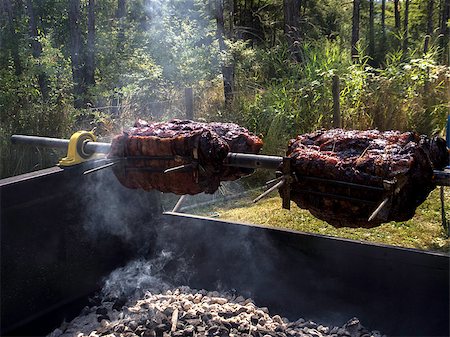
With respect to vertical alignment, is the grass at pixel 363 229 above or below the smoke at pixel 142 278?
below

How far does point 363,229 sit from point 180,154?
10.4ft

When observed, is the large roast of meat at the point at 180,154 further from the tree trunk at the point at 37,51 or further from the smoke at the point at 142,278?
the tree trunk at the point at 37,51

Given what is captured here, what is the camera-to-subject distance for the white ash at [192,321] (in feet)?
Answer: 8.58

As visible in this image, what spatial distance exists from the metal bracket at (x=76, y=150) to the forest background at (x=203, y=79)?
4024mm

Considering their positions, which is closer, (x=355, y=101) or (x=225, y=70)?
(x=355, y=101)

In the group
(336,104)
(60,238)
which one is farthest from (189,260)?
(336,104)

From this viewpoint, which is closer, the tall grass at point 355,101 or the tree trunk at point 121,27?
the tall grass at point 355,101

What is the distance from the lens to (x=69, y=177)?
283 cm

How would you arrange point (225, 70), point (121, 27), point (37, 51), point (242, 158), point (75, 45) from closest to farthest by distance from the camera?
point (242, 158)
point (225, 70)
point (37, 51)
point (75, 45)
point (121, 27)

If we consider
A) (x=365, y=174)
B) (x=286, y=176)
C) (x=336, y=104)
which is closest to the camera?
(x=365, y=174)

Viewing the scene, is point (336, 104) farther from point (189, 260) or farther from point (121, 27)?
point (121, 27)

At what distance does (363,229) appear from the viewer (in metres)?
4.84

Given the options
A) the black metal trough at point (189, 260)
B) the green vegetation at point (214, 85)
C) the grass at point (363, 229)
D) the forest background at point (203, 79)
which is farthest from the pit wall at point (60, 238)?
the forest background at point (203, 79)

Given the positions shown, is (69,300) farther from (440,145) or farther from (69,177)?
(440,145)
